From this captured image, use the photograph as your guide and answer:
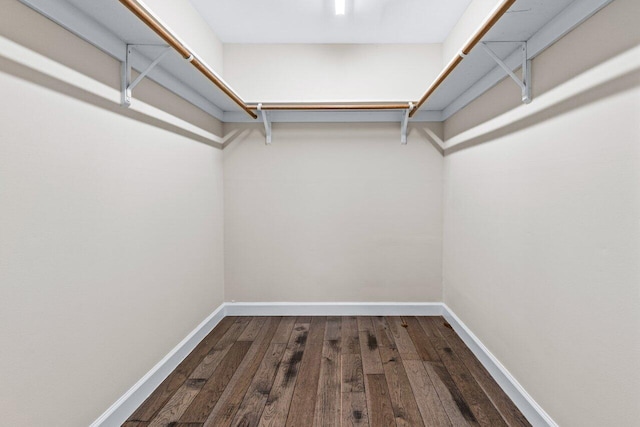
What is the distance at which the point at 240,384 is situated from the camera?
1929mm

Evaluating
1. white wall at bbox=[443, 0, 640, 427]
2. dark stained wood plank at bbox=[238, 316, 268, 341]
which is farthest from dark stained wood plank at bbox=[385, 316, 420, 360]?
dark stained wood plank at bbox=[238, 316, 268, 341]

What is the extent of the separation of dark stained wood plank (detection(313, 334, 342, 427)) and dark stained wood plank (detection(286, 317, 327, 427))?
0.09 feet

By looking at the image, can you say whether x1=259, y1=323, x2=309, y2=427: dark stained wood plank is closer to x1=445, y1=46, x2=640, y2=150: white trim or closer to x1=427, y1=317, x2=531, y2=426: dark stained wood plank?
x1=427, y1=317, x2=531, y2=426: dark stained wood plank

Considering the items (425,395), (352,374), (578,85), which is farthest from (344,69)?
(425,395)

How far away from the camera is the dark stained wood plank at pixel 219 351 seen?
2.05 m

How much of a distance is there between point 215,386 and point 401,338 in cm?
130

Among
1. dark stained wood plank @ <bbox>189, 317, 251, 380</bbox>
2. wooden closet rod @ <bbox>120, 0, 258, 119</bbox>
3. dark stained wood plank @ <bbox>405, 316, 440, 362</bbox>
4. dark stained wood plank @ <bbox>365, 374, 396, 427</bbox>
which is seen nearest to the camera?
wooden closet rod @ <bbox>120, 0, 258, 119</bbox>

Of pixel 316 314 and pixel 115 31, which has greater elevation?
pixel 115 31

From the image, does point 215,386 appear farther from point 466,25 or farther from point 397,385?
point 466,25

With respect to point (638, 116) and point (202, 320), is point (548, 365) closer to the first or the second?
point (638, 116)

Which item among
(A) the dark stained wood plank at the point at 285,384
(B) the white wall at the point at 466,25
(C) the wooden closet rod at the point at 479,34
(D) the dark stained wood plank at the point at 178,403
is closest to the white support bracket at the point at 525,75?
(C) the wooden closet rod at the point at 479,34

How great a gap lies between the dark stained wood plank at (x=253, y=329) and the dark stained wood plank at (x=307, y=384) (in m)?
0.40

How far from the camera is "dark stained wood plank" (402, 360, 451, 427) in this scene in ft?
5.34

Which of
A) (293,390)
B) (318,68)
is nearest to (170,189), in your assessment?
(293,390)
